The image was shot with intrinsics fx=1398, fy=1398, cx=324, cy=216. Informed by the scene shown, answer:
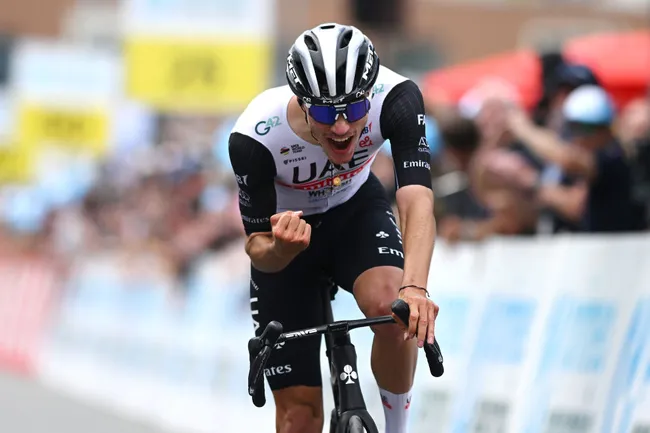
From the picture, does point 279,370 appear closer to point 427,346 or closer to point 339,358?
point 339,358

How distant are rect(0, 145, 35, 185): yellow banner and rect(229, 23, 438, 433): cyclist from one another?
76.8 feet

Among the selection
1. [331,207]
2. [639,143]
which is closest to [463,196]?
[639,143]

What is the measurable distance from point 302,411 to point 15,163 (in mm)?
24521

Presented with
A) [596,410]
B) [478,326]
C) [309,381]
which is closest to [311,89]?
[309,381]

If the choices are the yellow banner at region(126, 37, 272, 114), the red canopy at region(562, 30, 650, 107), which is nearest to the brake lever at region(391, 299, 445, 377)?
the red canopy at region(562, 30, 650, 107)

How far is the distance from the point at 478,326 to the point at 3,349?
1451 cm

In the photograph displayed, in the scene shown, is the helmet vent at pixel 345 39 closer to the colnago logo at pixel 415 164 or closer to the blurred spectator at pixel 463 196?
the colnago logo at pixel 415 164

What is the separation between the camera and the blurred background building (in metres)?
9.48

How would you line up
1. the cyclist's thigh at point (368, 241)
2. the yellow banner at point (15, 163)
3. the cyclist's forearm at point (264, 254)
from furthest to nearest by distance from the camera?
the yellow banner at point (15, 163)
the cyclist's thigh at point (368, 241)
the cyclist's forearm at point (264, 254)

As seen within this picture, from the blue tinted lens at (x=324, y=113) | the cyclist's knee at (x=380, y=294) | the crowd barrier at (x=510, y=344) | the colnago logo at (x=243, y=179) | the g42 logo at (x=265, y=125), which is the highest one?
the blue tinted lens at (x=324, y=113)

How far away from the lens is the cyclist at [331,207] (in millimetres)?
5898

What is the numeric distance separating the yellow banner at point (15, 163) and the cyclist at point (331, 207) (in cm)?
2342

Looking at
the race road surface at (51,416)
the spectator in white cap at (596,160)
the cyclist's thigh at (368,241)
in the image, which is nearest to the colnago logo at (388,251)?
the cyclist's thigh at (368,241)

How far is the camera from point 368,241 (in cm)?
673
